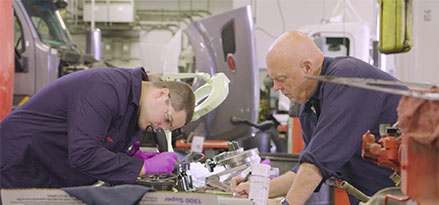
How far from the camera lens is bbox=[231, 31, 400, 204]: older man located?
1.56 m

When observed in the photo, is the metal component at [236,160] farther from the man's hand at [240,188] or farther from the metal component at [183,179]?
the metal component at [183,179]

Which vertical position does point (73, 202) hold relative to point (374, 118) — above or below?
below

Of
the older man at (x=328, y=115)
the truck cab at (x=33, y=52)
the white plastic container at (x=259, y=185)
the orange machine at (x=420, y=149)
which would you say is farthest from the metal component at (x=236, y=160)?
the truck cab at (x=33, y=52)

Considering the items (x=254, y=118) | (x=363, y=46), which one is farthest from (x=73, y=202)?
(x=363, y=46)

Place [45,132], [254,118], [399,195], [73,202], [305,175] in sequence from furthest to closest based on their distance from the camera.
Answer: [254,118]
[45,132]
[305,175]
[73,202]
[399,195]

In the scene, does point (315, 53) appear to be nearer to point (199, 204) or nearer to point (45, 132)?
point (199, 204)

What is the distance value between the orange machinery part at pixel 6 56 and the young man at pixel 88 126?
2461 millimetres

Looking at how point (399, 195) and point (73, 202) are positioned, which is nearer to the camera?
point (399, 195)

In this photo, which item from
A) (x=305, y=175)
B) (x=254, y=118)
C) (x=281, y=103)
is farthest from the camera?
(x=281, y=103)

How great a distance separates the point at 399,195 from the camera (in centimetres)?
104

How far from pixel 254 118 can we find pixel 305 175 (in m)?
3.19

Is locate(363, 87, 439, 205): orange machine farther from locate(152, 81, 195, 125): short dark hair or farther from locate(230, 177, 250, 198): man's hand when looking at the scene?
locate(152, 81, 195, 125): short dark hair

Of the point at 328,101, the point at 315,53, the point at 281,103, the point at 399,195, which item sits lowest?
the point at 281,103

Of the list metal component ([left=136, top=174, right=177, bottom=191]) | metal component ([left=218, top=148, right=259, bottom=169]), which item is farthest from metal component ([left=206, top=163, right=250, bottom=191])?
metal component ([left=136, top=174, right=177, bottom=191])
